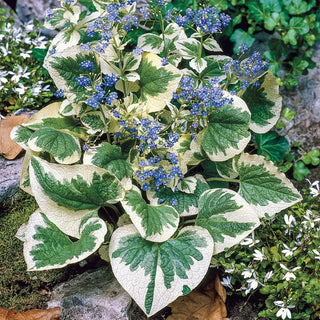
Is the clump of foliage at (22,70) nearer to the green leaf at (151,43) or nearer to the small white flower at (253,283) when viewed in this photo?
the green leaf at (151,43)

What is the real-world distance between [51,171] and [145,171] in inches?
19.0

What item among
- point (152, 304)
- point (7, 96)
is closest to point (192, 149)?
point (152, 304)

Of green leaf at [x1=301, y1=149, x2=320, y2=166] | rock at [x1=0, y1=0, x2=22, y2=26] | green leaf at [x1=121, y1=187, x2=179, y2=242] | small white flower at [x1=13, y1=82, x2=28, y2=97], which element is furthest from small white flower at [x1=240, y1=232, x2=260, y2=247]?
rock at [x1=0, y1=0, x2=22, y2=26]

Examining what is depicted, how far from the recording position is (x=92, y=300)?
2.25 m

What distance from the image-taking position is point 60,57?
2.53 m

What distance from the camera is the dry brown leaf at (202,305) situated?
2369mm

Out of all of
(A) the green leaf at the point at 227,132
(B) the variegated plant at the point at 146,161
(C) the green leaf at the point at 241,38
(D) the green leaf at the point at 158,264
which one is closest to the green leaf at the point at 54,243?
(B) the variegated plant at the point at 146,161

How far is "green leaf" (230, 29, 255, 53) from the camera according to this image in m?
3.31

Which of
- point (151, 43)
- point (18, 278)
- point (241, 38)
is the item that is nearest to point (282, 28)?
point (241, 38)

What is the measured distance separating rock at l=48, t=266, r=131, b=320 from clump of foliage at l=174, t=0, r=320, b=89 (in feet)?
6.33

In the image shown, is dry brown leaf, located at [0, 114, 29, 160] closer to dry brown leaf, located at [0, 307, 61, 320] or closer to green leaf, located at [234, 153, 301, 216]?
dry brown leaf, located at [0, 307, 61, 320]

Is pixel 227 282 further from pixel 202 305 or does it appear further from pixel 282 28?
pixel 282 28

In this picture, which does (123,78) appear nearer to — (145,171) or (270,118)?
(145,171)

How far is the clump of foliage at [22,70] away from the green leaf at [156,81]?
3.08 feet
